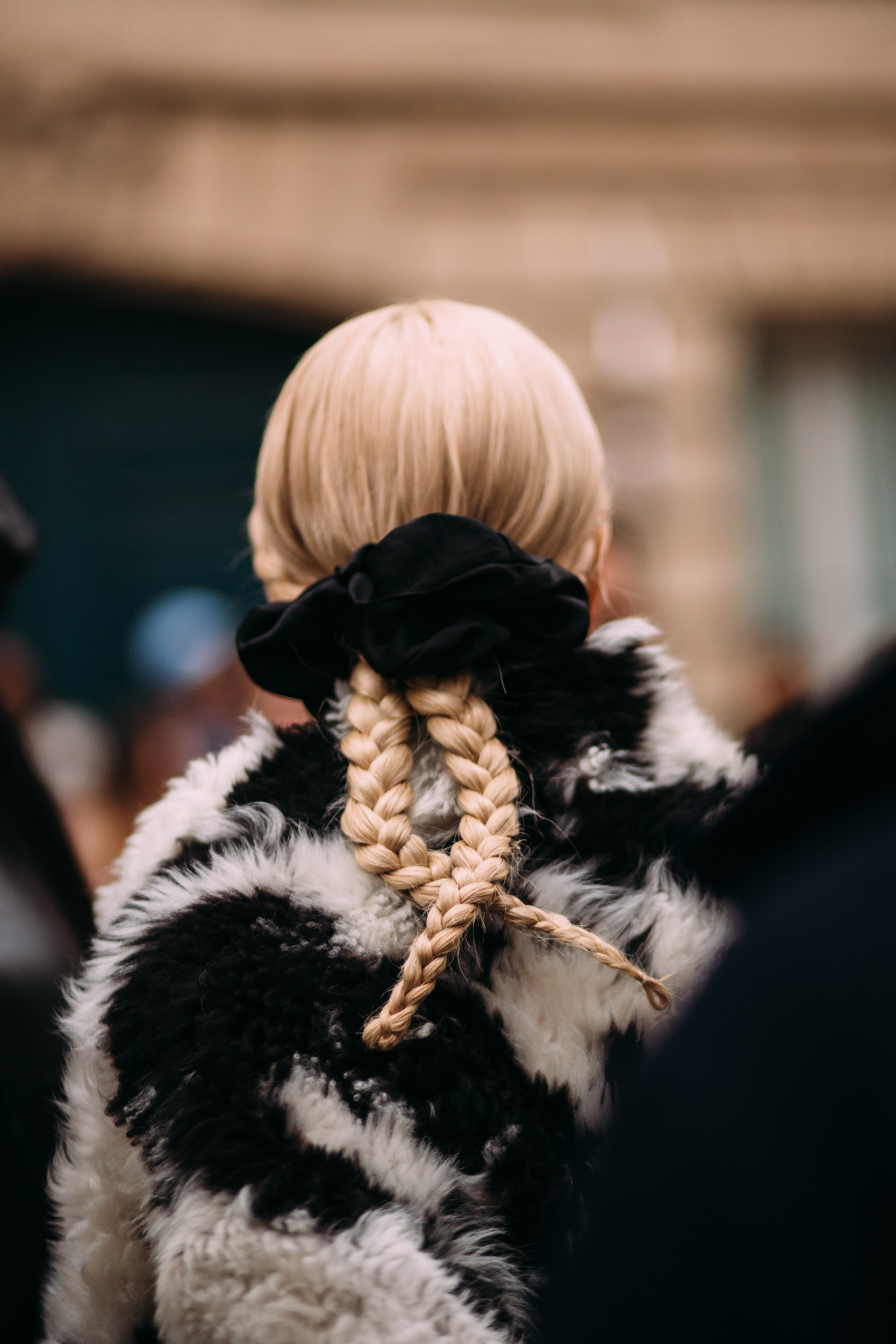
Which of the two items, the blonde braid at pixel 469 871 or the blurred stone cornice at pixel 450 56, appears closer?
the blonde braid at pixel 469 871

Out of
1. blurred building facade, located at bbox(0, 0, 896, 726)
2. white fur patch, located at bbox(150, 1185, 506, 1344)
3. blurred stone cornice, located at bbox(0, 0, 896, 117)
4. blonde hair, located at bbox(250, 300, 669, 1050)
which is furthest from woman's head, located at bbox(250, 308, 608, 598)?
blurred stone cornice, located at bbox(0, 0, 896, 117)

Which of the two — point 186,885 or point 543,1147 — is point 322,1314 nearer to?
point 543,1147

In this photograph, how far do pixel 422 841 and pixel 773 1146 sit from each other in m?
0.49

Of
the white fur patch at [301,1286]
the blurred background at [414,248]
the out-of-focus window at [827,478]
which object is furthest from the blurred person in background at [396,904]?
the out-of-focus window at [827,478]

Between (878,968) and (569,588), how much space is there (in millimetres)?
577

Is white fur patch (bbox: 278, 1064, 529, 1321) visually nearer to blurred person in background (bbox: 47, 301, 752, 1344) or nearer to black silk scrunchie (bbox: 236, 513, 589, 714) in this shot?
blurred person in background (bbox: 47, 301, 752, 1344)

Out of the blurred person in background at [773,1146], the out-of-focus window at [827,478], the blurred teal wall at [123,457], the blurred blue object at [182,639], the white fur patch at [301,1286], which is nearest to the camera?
the blurred person in background at [773,1146]

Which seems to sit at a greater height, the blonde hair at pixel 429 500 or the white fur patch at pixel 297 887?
the blonde hair at pixel 429 500

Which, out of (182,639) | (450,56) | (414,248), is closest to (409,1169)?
(182,639)

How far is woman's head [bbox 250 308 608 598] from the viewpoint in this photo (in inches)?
41.0

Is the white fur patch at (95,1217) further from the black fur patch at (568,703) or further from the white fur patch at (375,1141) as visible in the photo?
→ the black fur patch at (568,703)

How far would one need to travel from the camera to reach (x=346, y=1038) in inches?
34.2

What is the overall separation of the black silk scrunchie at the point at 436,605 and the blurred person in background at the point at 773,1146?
1.50ft

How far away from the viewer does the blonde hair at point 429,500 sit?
3.04 ft
